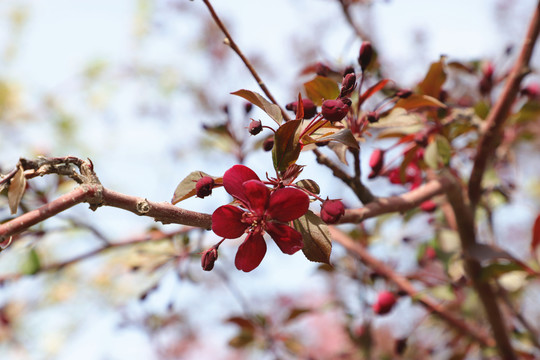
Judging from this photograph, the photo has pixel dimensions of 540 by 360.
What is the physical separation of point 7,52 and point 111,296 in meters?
3.87

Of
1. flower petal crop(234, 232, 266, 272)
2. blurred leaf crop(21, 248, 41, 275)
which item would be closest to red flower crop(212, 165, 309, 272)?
flower petal crop(234, 232, 266, 272)

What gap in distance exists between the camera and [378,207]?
789mm

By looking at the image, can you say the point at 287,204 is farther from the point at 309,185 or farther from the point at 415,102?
the point at 415,102

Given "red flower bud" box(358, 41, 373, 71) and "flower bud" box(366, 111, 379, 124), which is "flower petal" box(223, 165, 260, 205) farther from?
"red flower bud" box(358, 41, 373, 71)

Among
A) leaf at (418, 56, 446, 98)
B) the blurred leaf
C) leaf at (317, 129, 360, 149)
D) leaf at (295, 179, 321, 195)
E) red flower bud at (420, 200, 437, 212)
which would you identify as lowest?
red flower bud at (420, 200, 437, 212)

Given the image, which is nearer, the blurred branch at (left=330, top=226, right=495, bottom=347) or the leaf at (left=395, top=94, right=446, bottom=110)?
the leaf at (left=395, top=94, right=446, bottom=110)

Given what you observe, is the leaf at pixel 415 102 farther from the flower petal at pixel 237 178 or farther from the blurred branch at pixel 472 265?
the flower petal at pixel 237 178

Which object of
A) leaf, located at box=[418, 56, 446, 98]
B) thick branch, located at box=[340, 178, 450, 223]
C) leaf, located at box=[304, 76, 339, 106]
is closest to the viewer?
thick branch, located at box=[340, 178, 450, 223]

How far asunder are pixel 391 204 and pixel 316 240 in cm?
23

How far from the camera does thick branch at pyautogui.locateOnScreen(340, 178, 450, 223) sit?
75 cm

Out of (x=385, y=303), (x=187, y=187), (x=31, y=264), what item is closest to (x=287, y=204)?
(x=187, y=187)

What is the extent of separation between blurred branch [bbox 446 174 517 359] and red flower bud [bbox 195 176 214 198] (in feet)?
2.03

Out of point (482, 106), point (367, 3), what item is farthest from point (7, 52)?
point (482, 106)

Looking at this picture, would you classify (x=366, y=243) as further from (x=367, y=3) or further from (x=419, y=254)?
(x=367, y=3)
